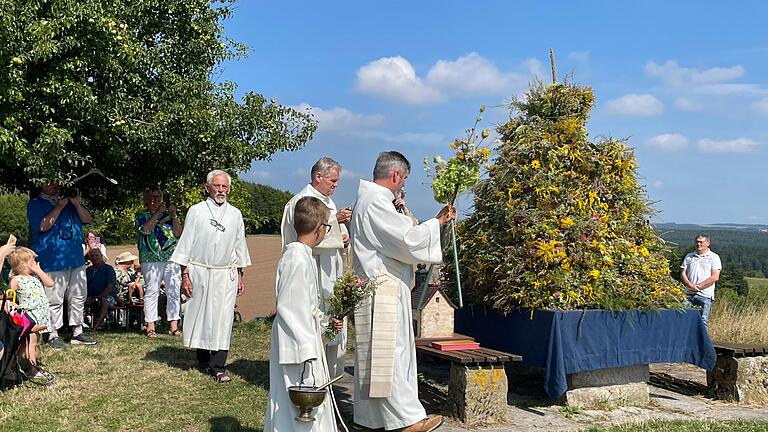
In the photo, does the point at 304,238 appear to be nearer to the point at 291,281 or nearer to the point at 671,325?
the point at 291,281

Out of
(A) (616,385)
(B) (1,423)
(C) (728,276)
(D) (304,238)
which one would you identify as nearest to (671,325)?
(A) (616,385)

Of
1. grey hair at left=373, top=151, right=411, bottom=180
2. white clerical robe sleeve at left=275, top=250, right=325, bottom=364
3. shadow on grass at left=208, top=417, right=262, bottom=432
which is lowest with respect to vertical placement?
shadow on grass at left=208, top=417, right=262, bottom=432

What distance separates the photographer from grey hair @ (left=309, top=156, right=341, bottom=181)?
24.4 ft

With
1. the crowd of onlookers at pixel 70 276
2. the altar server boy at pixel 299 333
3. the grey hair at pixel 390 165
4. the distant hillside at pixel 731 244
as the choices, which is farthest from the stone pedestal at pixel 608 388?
the crowd of onlookers at pixel 70 276

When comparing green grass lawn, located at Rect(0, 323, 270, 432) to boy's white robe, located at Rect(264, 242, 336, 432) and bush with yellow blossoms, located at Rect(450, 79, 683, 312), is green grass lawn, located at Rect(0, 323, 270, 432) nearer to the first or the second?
boy's white robe, located at Rect(264, 242, 336, 432)

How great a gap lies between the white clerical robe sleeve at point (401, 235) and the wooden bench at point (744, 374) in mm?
3895

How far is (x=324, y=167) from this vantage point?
746cm

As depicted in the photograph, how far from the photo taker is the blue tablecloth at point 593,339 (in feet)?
23.0

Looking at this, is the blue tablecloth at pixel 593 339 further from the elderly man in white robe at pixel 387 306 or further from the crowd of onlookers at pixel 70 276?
the crowd of onlookers at pixel 70 276

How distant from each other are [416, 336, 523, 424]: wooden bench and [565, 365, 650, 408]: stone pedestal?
1058 mm

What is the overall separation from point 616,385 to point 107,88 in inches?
286

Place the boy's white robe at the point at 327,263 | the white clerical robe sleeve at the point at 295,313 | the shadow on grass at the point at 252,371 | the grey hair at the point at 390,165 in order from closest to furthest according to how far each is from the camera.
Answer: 1. the white clerical robe sleeve at the point at 295,313
2. the grey hair at the point at 390,165
3. the boy's white robe at the point at 327,263
4. the shadow on grass at the point at 252,371

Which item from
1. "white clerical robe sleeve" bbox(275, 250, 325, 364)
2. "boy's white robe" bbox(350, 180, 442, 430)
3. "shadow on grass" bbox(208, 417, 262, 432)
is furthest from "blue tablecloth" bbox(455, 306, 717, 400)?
"white clerical robe sleeve" bbox(275, 250, 325, 364)

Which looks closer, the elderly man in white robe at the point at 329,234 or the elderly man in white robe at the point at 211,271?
the elderly man in white robe at the point at 329,234
